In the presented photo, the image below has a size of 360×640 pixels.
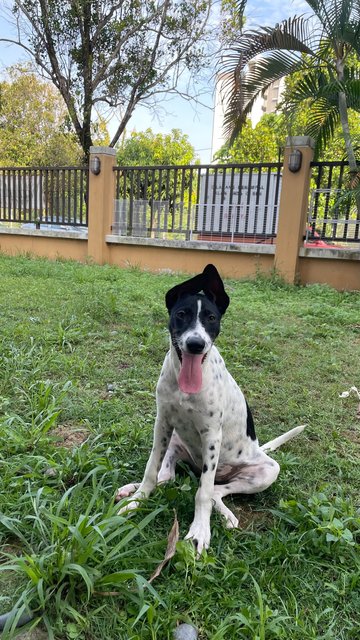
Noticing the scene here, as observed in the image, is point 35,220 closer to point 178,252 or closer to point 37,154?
point 178,252

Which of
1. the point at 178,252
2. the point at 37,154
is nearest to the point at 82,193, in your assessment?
the point at 178,252

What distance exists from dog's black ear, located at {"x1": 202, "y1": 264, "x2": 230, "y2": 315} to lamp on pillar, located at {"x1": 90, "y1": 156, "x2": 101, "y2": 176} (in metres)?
9.60

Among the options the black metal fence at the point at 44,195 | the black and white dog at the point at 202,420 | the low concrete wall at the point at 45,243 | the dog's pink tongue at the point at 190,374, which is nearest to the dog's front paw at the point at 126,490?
the black and white dog at the point at 202,420

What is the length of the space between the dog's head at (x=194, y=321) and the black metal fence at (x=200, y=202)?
25.1ft

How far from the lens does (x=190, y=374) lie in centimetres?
204

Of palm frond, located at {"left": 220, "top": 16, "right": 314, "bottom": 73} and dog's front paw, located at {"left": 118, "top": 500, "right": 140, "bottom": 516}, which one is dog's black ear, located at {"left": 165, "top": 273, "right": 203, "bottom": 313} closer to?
dog's front paw, located at {"left": 118, "top": 500, "right": 140, "bottom": 516}

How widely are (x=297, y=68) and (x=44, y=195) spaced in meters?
7.31

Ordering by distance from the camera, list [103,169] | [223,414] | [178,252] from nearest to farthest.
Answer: [223,414]
[178,252]
[103,169]

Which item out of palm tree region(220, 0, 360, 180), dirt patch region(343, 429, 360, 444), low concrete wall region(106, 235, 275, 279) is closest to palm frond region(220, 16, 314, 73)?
palm tree region(220, 0, 360, 180)

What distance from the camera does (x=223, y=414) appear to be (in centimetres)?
224

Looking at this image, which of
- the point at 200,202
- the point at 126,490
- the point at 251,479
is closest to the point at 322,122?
the point at 200,202

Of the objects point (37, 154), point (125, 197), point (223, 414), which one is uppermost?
point (37, 154)

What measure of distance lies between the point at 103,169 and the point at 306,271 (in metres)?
5.44

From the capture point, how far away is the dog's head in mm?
2000
